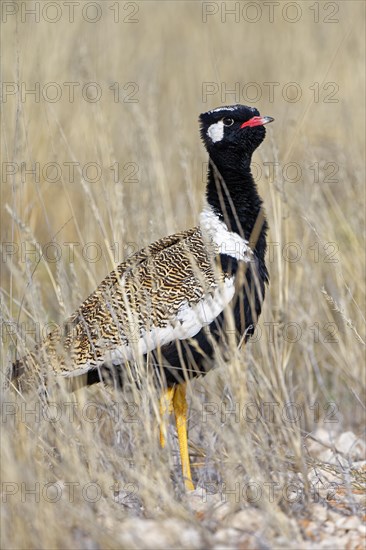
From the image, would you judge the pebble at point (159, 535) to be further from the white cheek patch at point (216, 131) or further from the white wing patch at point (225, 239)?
the white cheek patch at point (216, 131)

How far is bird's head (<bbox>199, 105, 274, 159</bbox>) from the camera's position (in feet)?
11.7

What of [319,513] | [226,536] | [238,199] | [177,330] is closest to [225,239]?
[238,199]

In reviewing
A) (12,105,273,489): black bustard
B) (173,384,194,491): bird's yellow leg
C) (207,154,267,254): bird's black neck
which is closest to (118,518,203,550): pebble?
(12,105,273,489): black bustard

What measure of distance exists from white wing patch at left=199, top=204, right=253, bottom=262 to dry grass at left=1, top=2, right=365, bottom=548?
0.85ft

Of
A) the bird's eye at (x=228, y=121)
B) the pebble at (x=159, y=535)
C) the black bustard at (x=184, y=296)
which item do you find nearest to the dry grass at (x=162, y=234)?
the pebble at (x=159, y=535)

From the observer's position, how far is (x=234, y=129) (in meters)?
3.59

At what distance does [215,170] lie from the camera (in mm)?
3592

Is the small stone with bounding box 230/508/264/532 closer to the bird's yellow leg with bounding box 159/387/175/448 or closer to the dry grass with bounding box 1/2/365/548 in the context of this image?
the dry grass with bounding box 1/2/365/548

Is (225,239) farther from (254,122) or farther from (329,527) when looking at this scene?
(329,527)

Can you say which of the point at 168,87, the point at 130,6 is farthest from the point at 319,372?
the point at 130,6

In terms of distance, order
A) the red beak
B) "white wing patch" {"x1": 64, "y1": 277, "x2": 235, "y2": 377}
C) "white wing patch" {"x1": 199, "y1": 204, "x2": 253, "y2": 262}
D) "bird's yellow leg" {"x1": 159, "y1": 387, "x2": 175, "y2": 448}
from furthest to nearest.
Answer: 1. the red beak
2. "white wing patch" {"x1": 199, "y1": 204, "x2": 253, "y2": 262}
3. "white wing patch" {"x1": 64, "y1": 277, "x2": 235, "y2": 377}
4. "bird's yellow leg" {"x1": 159, "y1": 387, "x2": 175, "y2": 448}

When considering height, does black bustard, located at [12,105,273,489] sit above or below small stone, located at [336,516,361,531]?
above

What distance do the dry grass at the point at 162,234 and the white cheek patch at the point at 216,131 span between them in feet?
0.77

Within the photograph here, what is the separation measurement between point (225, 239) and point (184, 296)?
0.31 meters
